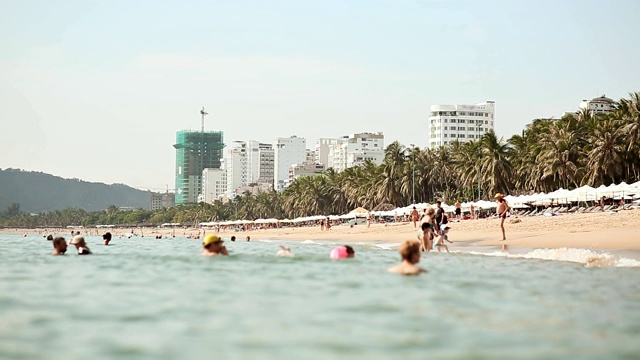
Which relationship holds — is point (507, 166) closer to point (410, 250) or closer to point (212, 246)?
point (212, 246)

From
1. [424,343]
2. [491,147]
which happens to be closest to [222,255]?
[424,343]

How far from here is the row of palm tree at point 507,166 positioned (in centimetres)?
6819

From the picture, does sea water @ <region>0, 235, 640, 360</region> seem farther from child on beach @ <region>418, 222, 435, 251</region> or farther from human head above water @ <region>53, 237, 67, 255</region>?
child on beach @ <region>418, 222, 435, 251</region>

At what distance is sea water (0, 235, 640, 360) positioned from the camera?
805cm

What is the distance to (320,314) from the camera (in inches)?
413

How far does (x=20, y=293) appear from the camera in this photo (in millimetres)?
13711

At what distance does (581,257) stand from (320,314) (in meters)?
14.5

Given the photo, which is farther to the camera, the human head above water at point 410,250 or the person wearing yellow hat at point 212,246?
the person wearing yellow hat at point 212,246

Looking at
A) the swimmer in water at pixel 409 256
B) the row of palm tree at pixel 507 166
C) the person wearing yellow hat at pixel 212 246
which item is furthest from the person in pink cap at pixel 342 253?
the row of palm tree at pixel 507 166

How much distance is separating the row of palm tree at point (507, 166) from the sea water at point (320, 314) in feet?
173

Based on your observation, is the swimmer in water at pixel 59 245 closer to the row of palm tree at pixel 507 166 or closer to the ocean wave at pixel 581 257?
the ocean wave at pixel 581 257

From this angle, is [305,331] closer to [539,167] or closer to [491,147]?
[539,167]

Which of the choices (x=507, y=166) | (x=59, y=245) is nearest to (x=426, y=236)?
(x=59, y=245)

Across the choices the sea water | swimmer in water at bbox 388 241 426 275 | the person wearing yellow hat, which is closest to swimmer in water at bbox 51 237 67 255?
the person wearing yellow hat
